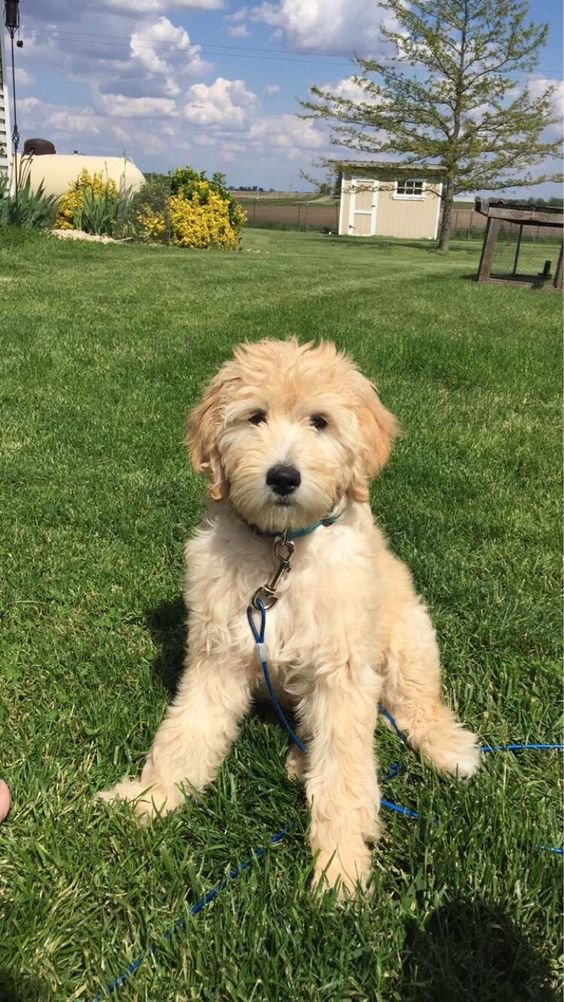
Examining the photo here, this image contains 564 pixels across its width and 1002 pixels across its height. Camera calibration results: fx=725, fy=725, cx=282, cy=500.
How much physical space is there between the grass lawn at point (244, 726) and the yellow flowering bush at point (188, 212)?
13.6 metres

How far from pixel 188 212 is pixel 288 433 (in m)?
19.1

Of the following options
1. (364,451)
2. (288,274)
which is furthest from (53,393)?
(288,274)

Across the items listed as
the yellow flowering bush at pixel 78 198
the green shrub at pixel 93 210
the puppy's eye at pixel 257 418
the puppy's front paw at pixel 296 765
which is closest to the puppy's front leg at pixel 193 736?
the puppy's front paw at pixel 296 765

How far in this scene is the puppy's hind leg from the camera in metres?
2.70

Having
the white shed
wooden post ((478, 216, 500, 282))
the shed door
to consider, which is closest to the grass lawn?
wooden post ((478, 216, 500, 282))

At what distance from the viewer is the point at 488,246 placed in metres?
15.0

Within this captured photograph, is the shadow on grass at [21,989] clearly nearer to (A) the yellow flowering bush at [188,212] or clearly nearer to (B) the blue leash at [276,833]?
(B) the blue leash at [276,833]

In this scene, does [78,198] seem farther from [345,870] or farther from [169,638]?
[345,870]

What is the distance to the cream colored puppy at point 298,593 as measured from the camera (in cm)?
229

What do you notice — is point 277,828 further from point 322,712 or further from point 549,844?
point 549,844

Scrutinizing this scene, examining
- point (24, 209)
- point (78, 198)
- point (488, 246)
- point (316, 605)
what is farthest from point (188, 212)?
point (316, 605)

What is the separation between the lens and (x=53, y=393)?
6.50m

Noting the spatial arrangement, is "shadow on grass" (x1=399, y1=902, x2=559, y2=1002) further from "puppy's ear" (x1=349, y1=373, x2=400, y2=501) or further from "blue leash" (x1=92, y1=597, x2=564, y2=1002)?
"puppy's ear" (x1=349, y1=373, x2=400, y2=501)

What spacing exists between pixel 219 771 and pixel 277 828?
0.30 metres
